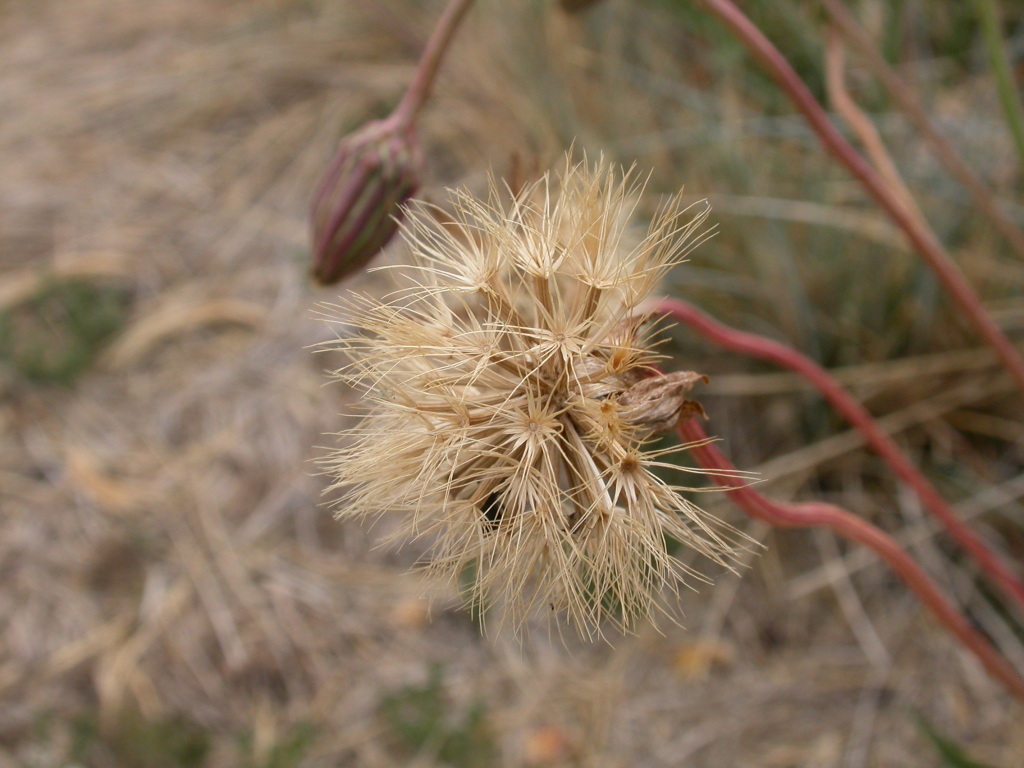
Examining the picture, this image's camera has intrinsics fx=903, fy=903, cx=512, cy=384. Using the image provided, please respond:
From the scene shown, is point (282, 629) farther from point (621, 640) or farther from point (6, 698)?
point (621, 640)

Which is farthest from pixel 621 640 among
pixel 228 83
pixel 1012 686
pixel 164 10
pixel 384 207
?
pixel 164 10

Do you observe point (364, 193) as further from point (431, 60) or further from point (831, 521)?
point (831, 521)

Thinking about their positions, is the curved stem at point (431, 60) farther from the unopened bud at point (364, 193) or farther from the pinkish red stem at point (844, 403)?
the pinkish red stem at point (844, 403)

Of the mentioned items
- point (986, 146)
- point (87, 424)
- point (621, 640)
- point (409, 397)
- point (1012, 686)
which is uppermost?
point (409, 397)

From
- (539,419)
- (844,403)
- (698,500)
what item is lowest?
(698,500)

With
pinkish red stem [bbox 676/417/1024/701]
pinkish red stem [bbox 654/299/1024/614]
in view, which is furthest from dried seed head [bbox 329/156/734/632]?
pinkish red stem [bbox 654/299/1024/614]

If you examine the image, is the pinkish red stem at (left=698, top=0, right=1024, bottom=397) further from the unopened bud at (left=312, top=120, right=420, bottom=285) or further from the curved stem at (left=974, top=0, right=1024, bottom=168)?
the unopened bud at (left=312, top=120, right=420, bottom=285)

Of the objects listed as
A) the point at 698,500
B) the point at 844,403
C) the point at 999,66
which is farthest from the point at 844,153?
the point at 698,500
